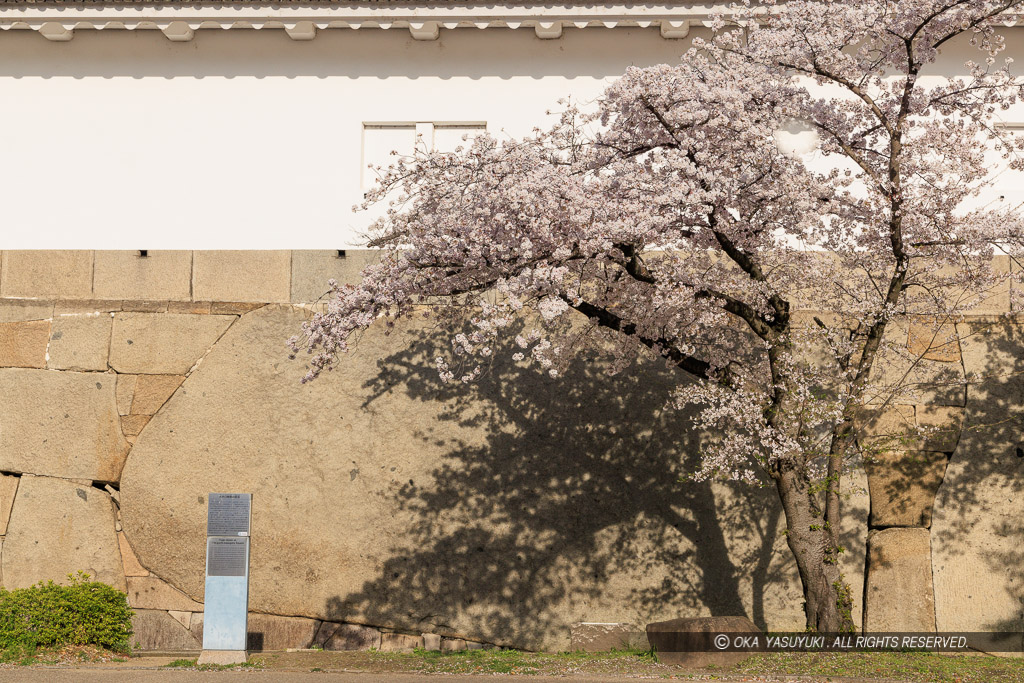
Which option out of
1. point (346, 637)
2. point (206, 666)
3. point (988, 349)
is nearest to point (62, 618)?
point (206, 666)

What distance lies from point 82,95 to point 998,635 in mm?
11699

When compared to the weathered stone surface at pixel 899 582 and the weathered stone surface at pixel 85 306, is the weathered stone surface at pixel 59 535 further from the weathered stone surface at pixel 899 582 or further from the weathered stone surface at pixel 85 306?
the weathered stone surface at pixel 899 582

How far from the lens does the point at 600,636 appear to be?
1001cm

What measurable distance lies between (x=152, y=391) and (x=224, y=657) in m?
3.20

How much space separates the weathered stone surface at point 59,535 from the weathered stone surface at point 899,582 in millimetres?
7977

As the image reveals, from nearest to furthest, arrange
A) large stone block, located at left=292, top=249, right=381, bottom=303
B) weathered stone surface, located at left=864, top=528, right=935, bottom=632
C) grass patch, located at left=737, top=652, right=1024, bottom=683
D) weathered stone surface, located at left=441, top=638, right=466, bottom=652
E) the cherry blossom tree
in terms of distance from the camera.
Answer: the cherry blossom tree
grass patch, located at left=737, top=652, right=1024, bottom=683
weathered stone surface, located at left=864, top=528, right=935, bottom=632
weathered stone surface, located at left=441, top=638, right=466, bottom=652
large stone block, located at left=292, top=249, right=381, bottom=303

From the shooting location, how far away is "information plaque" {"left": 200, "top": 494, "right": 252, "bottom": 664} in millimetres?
8938

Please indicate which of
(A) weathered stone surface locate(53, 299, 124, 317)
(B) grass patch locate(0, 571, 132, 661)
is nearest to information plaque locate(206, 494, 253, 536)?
(B) grass patch locate(0, 571, 132, 661)

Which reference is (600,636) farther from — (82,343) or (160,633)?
(82,343)

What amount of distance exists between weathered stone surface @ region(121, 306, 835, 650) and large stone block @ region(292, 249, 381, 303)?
0.80ft

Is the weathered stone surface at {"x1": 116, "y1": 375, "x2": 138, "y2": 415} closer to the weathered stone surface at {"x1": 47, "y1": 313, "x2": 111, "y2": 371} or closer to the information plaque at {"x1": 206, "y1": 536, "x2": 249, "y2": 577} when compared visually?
the weathered stone surface at {"x1": 47, "y1": 313, "x2": 111, "y2": 371}

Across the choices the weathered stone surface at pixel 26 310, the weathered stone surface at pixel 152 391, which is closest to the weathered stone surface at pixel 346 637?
the weathered stone surface at pixel 152 391

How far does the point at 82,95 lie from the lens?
1118cm

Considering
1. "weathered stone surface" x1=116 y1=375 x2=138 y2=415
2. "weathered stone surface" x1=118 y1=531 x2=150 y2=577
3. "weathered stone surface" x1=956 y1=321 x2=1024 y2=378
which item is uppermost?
"weathered stone surface" x1=956 y1=321 x2=1024 y2=378
